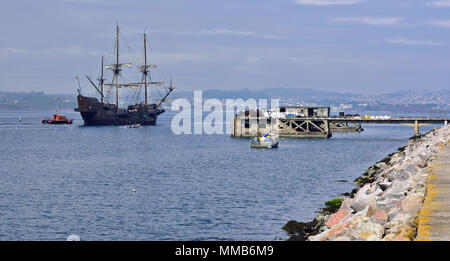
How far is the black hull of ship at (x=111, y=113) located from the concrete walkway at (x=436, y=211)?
15022 cm

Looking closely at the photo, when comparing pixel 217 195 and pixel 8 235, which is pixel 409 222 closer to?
pixel 8 235

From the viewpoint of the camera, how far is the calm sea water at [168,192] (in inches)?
1073

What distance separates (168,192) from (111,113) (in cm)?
13587

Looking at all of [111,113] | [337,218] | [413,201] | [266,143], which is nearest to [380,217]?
[413,201]

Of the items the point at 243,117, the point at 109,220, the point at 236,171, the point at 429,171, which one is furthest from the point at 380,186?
the point at 243,117

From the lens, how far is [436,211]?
50.7ft

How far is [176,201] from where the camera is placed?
3541cm

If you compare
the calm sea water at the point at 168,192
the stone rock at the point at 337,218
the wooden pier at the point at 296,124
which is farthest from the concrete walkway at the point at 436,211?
the wooden pier at the point at 296,124

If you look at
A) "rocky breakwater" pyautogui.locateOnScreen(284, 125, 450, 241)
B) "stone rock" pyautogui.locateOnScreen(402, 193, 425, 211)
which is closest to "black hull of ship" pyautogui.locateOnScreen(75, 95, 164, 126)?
"rocky breakwater" pyautogui.locateOnScreen(284, 125, 450, 241)

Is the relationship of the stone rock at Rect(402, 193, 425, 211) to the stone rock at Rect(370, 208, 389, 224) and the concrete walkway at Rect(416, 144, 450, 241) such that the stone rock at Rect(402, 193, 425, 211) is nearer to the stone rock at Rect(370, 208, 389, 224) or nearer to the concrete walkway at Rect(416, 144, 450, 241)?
the concrete walkway at Rect(416, 144, 450, 241)

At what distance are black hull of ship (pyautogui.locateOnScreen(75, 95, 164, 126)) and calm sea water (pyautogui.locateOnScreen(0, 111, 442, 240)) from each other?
311 feet

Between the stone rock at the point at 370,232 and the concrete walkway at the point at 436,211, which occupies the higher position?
the concrete walkway at the point at 436,211

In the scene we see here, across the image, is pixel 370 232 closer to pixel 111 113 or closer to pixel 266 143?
pixel 266 143

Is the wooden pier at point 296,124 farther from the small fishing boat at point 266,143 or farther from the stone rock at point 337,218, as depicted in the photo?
the stone rock at point 337,218
